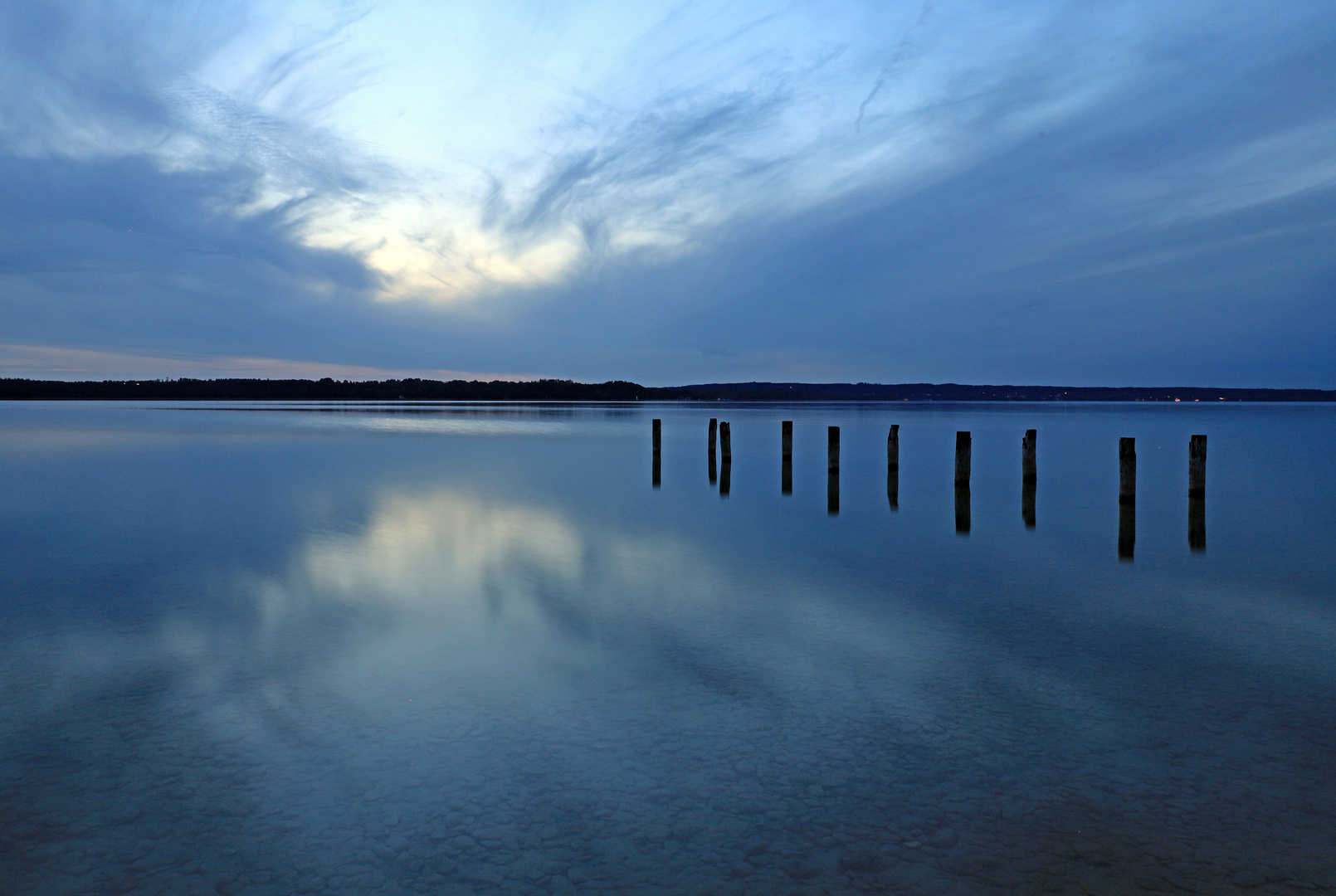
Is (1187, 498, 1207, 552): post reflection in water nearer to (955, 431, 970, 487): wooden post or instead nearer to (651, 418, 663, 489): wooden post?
(955, 431, 970, 487): wooden post

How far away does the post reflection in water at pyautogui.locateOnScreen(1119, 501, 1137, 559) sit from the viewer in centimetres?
1277

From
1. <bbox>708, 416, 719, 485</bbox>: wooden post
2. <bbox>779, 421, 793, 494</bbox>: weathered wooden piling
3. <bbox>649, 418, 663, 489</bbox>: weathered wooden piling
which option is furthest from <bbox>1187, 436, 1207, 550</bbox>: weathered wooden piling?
<bbox>649, 418, 663, 489</bbox>: weathered wooden piling

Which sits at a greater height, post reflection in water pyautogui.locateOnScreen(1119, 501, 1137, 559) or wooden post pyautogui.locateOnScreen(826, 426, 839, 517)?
wooden post pyautogui.locateOnScreen(826, 426, 839, 517)

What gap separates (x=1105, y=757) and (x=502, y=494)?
16501 millimetres

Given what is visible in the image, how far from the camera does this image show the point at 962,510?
17.2 metres

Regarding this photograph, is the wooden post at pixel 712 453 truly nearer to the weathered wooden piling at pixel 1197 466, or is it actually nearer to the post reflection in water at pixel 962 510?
the post reflection in water at pixel 962 510

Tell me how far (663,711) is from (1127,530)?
476 inches

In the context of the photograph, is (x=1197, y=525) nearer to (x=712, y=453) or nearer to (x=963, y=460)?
(x=963, y=460)

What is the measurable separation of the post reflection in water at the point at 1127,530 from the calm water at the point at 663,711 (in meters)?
0.22

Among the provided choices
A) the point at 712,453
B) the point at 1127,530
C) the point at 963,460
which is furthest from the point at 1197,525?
the point at 712,453

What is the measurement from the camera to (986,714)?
5.68 meters

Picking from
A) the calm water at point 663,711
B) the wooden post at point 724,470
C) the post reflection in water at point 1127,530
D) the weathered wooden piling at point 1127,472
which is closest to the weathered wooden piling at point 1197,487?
the calm water at point 663,711

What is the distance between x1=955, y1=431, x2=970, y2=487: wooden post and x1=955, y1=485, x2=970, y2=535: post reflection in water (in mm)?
163

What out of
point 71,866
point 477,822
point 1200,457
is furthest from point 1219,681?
point 1200,457
